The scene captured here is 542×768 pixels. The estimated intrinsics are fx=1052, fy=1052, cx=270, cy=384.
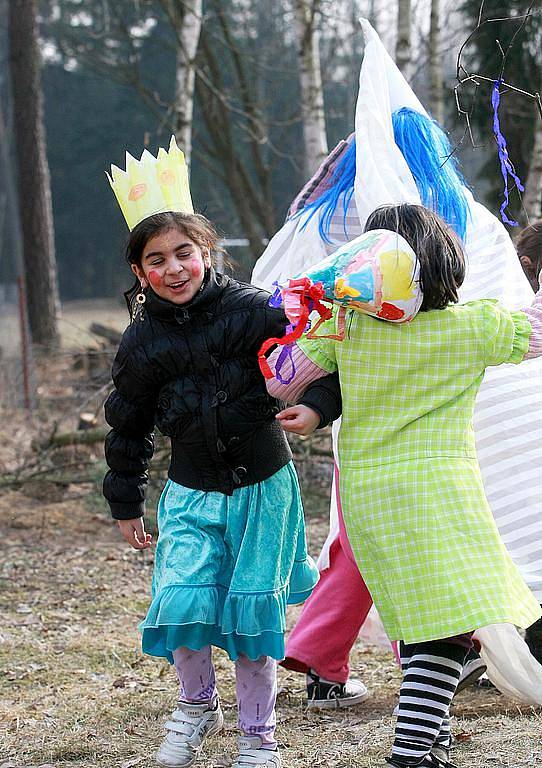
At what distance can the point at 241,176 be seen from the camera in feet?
42.1

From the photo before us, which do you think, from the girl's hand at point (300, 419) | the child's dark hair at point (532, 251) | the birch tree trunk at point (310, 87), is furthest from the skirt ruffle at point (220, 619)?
the birch tree trunk at point (310, 87)

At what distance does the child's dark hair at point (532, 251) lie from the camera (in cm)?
373

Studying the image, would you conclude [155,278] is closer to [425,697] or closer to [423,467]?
[423,467]

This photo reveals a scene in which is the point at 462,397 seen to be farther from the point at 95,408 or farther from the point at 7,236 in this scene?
the point at 7,236

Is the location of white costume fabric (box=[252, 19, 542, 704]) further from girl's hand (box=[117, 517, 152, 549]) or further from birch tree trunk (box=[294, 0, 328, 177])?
birch tree trunk (box=[294, 0, 328, 177])

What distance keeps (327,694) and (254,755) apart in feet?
2.45

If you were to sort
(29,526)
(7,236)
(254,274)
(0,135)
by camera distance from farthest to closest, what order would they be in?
(7,236) < (0,135) < (29,526) < (254,274)

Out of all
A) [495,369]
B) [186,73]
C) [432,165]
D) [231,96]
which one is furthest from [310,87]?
[495,369]

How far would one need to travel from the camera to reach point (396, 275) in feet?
8.39

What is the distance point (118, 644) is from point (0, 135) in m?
25.9

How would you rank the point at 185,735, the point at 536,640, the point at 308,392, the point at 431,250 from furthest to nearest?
1. the point at 536,640
2. the point at 185,735
3. the point at 308,392
4. the point at 431,250

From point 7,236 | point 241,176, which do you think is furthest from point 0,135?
point 241,176

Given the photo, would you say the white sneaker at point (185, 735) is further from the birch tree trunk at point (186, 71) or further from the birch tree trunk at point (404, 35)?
the birch tree trunk at point (186, 71)

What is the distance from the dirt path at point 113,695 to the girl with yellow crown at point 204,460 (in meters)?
0.32
